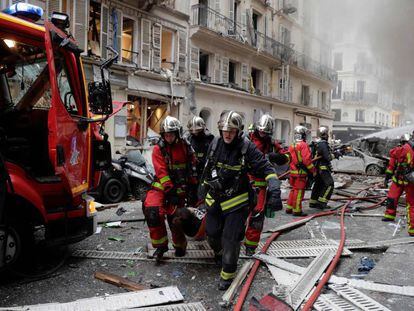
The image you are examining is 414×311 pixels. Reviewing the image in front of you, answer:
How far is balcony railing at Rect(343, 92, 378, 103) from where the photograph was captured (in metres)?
40.9

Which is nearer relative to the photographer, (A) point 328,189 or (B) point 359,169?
(A) point 328,189

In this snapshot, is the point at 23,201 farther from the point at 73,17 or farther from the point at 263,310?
the point at 73,17

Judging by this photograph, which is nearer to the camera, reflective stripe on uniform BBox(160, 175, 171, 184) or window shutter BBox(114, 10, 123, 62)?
reflective stripe on uniform BBox(160, 175, 171, 184)

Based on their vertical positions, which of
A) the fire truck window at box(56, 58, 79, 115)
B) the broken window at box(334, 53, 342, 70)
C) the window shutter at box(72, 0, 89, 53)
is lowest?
the fire truck window at box(56, 58, 79, 115)

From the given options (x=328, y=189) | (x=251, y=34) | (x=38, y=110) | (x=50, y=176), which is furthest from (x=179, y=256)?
(x=251, y=34)

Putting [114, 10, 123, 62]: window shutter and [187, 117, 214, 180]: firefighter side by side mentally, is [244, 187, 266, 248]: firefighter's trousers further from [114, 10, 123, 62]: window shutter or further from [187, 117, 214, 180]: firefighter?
[114, 10, 123, 62]: window shutter

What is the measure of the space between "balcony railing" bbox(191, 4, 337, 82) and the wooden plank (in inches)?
546

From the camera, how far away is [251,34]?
20172 mm

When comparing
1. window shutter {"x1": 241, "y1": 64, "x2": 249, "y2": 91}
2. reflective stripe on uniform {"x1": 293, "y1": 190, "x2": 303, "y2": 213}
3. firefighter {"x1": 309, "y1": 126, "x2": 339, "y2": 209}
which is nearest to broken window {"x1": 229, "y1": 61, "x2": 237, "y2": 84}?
window shutter {"x1": 241, "y1": 64, "x2": 249, "y2": 91}

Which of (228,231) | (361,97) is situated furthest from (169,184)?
(361,97)

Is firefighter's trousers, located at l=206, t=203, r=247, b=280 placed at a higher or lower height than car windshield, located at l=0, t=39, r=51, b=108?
lower

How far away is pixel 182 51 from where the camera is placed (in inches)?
626

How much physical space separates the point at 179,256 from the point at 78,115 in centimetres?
202

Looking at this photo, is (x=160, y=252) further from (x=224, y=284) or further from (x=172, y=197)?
(x=224, y=284)
